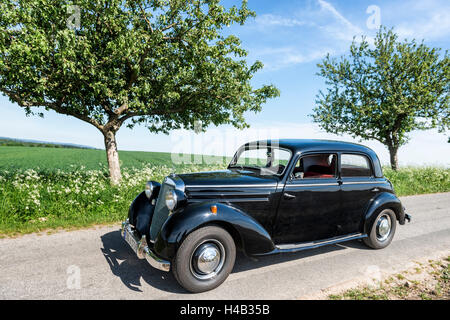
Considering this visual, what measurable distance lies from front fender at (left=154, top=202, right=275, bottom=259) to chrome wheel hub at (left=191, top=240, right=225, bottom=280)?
28 centimetres

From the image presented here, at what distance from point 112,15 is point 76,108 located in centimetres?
339

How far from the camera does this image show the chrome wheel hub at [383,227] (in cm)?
496

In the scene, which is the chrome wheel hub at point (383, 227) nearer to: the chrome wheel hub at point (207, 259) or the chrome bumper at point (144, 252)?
the chrome wheel hub at point (207, 259)

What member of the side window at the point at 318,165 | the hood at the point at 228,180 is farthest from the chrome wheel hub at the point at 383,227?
the hood at the point at 228,180

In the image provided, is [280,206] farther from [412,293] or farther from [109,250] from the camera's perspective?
[109,250]

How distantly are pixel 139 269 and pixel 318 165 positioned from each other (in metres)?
3.45

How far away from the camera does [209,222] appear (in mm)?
3289

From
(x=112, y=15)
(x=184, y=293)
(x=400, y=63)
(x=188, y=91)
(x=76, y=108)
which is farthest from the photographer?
(x=400, y=63)

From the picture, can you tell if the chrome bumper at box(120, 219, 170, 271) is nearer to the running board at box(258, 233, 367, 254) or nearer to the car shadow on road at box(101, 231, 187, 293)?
the car shadow on road at box(101, 231, 187, 293)

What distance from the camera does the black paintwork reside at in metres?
3.28

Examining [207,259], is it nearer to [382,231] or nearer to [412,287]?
[412,287]

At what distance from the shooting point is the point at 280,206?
12.7ft
